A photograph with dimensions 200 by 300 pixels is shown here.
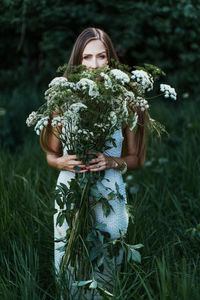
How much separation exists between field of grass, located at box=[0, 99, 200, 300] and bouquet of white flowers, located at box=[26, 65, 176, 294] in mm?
196

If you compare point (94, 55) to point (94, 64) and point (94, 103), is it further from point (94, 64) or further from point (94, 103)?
point (94, 103)

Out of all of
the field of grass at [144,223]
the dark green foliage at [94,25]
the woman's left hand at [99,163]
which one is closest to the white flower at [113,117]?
the woman's left hand at [99,163]

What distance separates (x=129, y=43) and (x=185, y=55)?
734 millimetres

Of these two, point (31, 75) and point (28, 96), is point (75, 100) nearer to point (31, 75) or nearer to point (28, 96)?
point (28, 96)

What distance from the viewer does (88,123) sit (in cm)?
171

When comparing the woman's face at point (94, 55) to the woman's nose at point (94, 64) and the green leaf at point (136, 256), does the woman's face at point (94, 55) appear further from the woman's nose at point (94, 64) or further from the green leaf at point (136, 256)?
the green leaf at point (136, 256)

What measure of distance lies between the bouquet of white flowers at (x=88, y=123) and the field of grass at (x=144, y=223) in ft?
0.64

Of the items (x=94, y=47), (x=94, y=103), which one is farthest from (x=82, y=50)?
(x=94, y=103)

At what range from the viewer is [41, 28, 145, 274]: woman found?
1.86 metres

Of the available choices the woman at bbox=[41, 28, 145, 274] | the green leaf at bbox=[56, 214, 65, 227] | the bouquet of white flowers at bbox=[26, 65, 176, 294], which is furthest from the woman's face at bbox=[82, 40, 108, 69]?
the green leaf at bbox=[56, 214, 65, 227]

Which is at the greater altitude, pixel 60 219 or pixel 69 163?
pixel 69 163

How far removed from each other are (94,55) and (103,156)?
54 cm

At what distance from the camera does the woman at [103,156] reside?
1859mm

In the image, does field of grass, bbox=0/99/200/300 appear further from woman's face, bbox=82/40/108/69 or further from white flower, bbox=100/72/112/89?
woman's face, bbox=82/40/108/69
